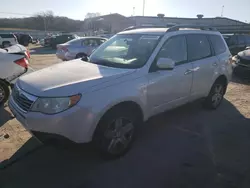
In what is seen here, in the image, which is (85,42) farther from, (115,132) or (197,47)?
(115,132)

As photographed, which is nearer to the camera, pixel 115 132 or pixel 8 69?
pixel 115 132

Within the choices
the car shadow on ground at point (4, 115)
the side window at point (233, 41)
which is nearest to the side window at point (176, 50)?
the car shadow on ground at point (4, 115)

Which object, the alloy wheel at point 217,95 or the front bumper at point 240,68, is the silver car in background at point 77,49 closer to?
the front bumper at point 240,68

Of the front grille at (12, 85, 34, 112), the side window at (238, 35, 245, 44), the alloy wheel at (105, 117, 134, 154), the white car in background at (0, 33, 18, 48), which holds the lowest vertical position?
the white car in background at (0, 33, 18, 48)

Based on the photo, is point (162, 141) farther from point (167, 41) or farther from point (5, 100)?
point (5, 100)

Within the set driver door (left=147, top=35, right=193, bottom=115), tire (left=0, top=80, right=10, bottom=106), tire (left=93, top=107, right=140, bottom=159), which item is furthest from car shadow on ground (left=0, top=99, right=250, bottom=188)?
tire (left=0, top=80, right=10, bottom=106)

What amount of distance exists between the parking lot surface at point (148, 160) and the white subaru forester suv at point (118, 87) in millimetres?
373

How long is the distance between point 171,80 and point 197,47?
3.98ft

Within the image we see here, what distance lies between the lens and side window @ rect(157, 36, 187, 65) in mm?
3886

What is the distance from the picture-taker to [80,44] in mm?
12555

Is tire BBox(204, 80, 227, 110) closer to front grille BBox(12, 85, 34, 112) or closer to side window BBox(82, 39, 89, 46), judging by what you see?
front grille BBox(12, 85, 34, 112)

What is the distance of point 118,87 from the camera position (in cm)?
312

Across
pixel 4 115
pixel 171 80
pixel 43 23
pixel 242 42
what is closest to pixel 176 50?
pixel 171 80

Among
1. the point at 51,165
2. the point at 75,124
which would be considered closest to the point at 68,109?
the point at 75,124
